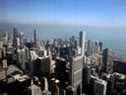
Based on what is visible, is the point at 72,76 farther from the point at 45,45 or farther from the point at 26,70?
the point at 45,45

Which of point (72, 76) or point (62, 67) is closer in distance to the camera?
point (72, 76)

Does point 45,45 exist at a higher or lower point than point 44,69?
higher

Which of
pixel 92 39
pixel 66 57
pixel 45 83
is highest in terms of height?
pixel 92 39

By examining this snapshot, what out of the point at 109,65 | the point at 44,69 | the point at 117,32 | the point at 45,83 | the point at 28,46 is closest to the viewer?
the point at 45,83

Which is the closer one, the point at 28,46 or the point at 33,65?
the point at 33,65

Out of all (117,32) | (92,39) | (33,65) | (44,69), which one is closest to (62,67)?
(44,69)

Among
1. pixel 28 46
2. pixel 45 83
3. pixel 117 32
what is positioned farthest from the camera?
pixel 28 46

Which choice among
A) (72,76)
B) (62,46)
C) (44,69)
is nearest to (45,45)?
(62,46)

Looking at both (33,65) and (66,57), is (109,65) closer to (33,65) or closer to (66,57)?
(66,57)

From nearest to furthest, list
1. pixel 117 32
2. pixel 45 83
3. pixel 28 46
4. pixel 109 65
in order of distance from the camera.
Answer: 1. pixel 45 83
2. pixel 117 32
3. pixel 109 65
4. pixel 28 46
